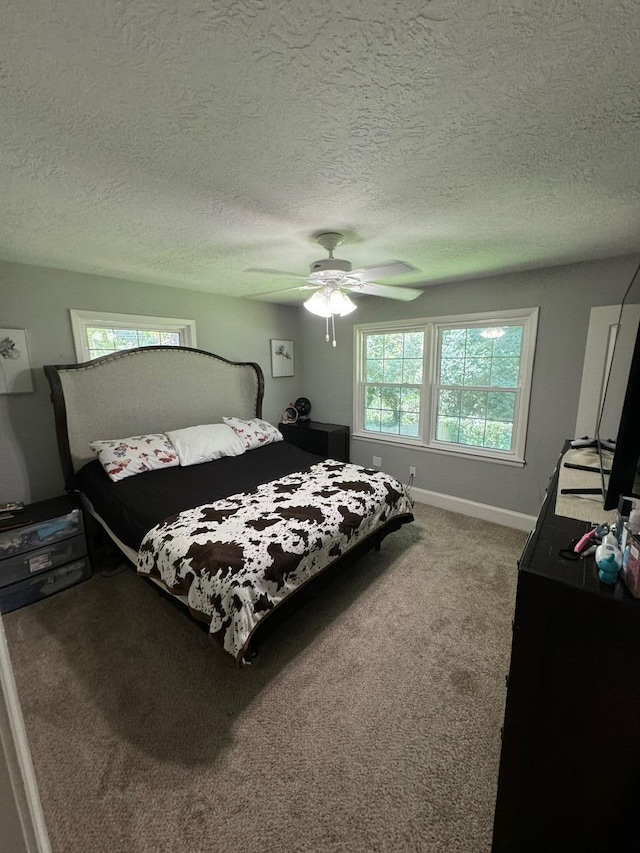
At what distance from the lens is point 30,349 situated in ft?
8.45

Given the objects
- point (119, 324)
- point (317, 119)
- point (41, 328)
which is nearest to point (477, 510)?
point (317, 119)

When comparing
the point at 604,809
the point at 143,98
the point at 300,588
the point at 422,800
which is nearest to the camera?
the point at 604,809

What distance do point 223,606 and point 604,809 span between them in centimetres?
136

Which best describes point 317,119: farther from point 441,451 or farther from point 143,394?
point 441,451

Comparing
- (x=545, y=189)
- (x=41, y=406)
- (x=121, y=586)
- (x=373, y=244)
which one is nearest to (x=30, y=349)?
(x=41, y=406)

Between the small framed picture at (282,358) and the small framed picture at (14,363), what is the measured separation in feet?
7.84

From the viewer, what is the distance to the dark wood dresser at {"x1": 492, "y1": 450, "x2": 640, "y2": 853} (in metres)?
0.72

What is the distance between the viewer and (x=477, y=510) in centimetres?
341

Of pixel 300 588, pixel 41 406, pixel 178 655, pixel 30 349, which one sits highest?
pixel 30 349

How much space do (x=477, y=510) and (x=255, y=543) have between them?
2508 mm

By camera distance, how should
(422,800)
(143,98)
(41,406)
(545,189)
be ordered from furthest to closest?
1. (41,406)
2. (545,189)
3. (422,800)
4. (143,98)

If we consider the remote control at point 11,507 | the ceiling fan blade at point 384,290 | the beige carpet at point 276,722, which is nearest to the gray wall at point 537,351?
the ceiling fan blade at point 384,290

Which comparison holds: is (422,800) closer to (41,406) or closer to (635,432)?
(635,432)

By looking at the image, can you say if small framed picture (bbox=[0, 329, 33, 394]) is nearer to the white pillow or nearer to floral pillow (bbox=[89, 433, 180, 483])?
floral pillow (bbox=[89, 433, 180, 483])
